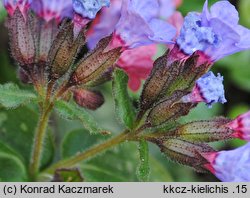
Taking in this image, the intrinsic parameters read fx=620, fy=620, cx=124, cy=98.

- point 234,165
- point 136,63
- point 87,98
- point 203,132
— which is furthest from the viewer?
point 136,63

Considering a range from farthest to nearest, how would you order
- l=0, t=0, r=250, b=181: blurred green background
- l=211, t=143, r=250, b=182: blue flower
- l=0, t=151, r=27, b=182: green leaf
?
l=0, t=0, r=250, b=181: blurred green background, l=0, t=151, r=27, b=182: green leaf, l=211, t=143, r=250, b=182: blue flower

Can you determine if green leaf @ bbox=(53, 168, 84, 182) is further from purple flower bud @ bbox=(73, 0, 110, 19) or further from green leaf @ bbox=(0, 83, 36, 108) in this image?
purple flower bud @ bbox=(73, 0, 110, 19)

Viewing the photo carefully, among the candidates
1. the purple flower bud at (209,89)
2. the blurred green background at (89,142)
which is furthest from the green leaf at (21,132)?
the purple flower bud at (209,89)

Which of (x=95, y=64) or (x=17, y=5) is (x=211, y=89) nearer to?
(x=95, y=64)

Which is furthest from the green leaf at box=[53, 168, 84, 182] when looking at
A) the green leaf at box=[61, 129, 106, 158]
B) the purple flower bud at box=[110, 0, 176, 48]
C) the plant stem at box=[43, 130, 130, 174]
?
the purple flower bud at box=[110, 0, 176, 48]

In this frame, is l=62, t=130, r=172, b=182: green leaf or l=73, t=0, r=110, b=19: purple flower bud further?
l=62, t=130, r=172, b=182: green leaf

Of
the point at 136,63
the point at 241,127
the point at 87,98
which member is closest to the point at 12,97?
the point at 87,98
